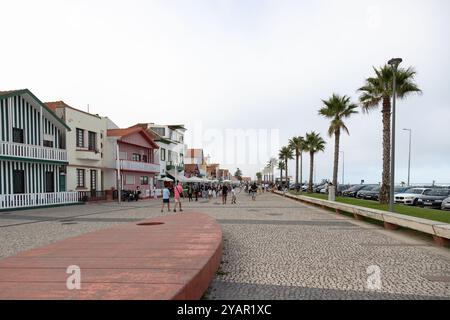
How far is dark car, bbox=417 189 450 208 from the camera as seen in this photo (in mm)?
24681

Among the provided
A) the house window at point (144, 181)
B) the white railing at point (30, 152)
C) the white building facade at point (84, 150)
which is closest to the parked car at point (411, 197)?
the white building facade at point (84, 150)

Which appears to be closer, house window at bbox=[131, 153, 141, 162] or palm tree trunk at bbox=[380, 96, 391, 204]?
palm tree trunk at bbox=[380, 96, 391, 204]

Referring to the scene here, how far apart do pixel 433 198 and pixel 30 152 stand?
28338mm

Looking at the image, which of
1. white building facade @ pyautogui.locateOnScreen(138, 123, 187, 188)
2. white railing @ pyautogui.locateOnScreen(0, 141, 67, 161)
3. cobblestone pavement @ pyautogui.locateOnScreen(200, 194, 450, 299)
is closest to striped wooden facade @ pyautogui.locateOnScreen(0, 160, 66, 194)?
white railing @ pyautogui.locateOnScreen(0, 141, 67, 161)

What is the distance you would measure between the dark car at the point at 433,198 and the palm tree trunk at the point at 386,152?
18.2 feet

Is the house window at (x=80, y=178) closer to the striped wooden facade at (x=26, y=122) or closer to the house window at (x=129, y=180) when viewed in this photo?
the striped wooden facade at (x=26, y=122)

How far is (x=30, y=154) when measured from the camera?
76.3 ft

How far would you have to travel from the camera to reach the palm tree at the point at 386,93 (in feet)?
69.8

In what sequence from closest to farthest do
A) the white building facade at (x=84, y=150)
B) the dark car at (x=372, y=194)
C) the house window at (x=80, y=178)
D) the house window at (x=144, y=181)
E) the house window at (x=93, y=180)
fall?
the white building facade at (x=84, y=150)
the house window at (x=80, y=178)
the house window at (x=93, y=180)
the dark car at (x=372, y=194)
the house window at (x=144, y=181)

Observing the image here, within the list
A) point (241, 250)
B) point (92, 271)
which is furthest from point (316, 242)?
point (92, 271)

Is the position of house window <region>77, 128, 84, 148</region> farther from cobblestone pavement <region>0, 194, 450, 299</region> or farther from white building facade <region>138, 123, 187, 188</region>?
cobblestone pavement <region>0, 194, 450, 299</region>

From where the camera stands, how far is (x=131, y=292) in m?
4.15

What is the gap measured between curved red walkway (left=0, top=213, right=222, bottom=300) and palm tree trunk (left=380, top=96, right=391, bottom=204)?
1664cm

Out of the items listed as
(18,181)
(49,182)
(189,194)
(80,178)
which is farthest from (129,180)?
(18,181)
